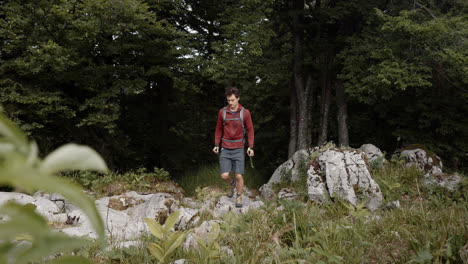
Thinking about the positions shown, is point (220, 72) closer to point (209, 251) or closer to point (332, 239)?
point (332, 239)

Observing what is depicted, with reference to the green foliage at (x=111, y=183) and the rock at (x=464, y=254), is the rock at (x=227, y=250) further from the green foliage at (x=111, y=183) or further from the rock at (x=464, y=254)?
the green foliage at (x=111, y=183)

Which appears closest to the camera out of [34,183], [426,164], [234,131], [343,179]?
[34,183]

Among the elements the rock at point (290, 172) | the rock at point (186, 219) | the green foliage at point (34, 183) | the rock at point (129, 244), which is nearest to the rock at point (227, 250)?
the rock at point (129, 244)

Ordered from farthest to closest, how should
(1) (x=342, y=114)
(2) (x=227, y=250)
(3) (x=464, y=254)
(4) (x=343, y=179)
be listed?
(1) (x=342, y=114), (4) (x=343, y=179), (2) (x=227, y=250), (3) (x=464, y=254)

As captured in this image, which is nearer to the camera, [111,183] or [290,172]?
[111,183]

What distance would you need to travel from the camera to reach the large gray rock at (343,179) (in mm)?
6133

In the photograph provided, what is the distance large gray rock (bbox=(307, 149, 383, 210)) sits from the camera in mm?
6133

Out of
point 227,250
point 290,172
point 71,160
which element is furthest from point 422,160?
point 71,160

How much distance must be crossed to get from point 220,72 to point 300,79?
165 inches

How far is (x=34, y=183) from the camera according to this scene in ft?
0.85

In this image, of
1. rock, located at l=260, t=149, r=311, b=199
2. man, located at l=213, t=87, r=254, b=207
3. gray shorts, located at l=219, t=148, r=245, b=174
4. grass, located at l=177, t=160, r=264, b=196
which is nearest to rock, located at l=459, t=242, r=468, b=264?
man, located at l=213, t=87, r=254, b=207

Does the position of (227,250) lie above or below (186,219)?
above

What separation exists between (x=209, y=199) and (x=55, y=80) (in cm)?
543

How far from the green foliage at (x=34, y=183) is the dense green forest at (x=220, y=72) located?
802 cm
